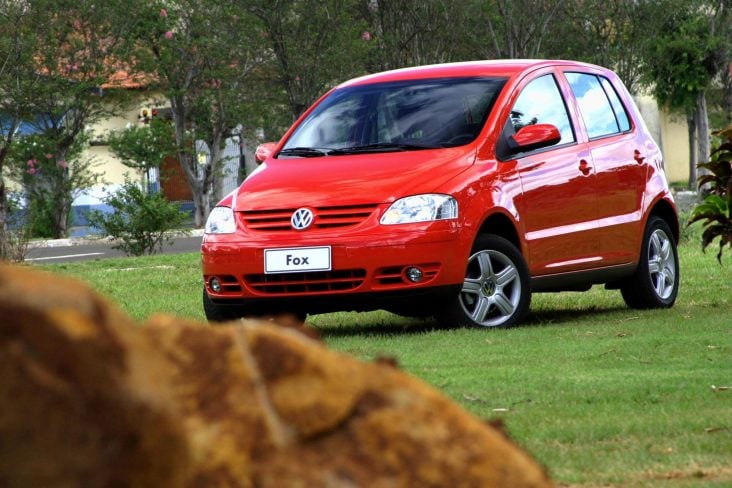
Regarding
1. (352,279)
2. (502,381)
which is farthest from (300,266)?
(502,381)

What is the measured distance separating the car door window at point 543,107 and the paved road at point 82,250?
47.7 feet

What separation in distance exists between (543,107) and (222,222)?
2.42 meters

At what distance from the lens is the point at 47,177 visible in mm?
35094

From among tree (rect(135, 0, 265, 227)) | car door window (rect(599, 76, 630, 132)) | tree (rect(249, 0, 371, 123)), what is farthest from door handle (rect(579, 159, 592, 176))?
tree (rect(135, 0, 265, 227))

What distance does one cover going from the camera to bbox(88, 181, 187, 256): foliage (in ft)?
71.9

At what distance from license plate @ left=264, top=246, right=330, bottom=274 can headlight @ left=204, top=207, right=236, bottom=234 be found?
1.21 feet

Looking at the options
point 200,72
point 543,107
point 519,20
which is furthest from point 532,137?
point 200,72

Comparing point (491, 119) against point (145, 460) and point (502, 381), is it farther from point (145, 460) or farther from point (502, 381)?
point (145, 460)

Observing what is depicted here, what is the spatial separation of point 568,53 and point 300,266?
25.8 meters

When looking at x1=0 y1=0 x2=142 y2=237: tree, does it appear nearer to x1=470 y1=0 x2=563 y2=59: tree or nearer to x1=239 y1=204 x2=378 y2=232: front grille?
x1=470 y1=0 x2=563 y2=59: tree

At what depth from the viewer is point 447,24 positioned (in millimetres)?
26922

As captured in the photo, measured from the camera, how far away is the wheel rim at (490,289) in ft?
31.8

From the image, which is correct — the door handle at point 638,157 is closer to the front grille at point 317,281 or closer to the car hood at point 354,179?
the car hood at point 354,179

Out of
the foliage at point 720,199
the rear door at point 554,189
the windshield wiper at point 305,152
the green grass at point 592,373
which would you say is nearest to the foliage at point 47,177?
the green grass at point 592,373
